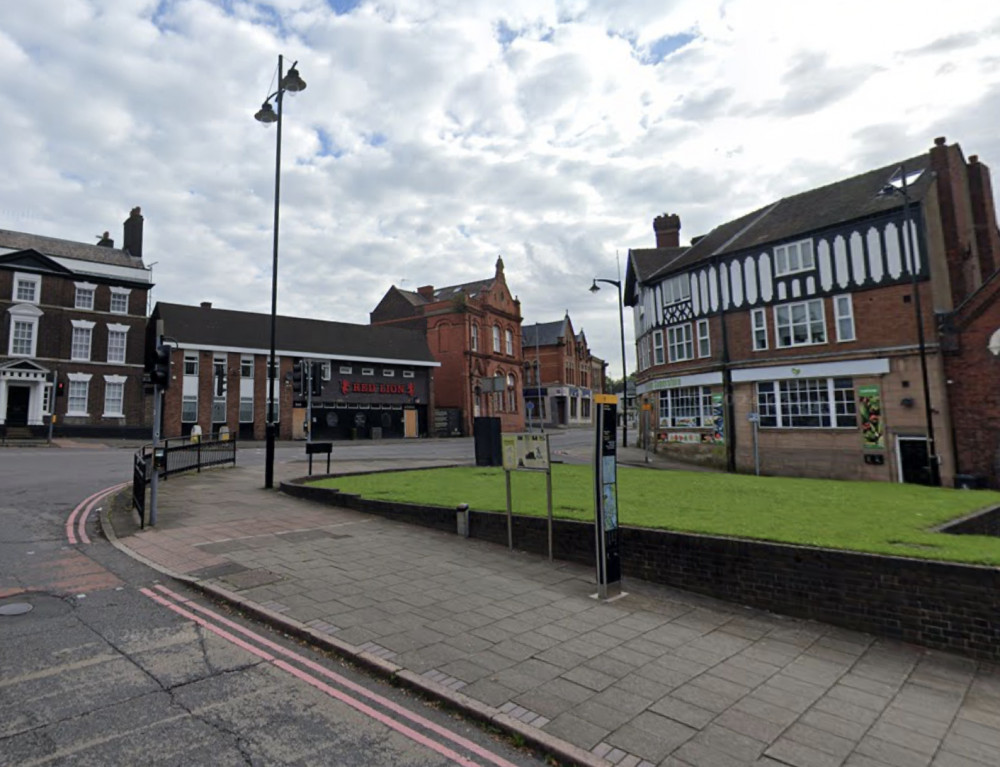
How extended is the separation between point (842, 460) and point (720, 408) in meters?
5.60

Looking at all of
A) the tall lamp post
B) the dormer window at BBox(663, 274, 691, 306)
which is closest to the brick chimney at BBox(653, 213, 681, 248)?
the dormer window at BBox(663, 274, 691, 306)

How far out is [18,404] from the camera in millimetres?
35062

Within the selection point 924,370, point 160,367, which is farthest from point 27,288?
point 924,370

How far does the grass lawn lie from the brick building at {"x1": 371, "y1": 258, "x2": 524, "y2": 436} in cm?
3669

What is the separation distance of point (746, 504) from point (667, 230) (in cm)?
3033

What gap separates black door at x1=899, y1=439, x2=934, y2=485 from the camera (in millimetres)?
20375

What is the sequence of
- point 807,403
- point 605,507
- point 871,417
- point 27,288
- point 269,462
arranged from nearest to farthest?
1. point 605,507
2. point 269,462
3. point 871,417
4. point 807,403
5. point 27,288

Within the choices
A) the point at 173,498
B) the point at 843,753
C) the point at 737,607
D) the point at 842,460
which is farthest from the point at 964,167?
the point at 173,498

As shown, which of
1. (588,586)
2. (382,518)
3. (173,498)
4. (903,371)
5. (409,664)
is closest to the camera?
(409,664)

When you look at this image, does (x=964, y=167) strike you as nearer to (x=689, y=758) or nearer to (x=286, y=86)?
(x=286, y=86)

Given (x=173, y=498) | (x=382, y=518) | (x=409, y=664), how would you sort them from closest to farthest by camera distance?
(x=409, y=664) < (x=382, y=518) < (x=173, y=498)

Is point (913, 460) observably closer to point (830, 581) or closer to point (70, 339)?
point (830, 581)

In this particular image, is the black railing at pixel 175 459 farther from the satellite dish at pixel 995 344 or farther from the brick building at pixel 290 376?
the satellite dish at pixel 995 344

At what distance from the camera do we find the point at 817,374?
2314 centimetres
